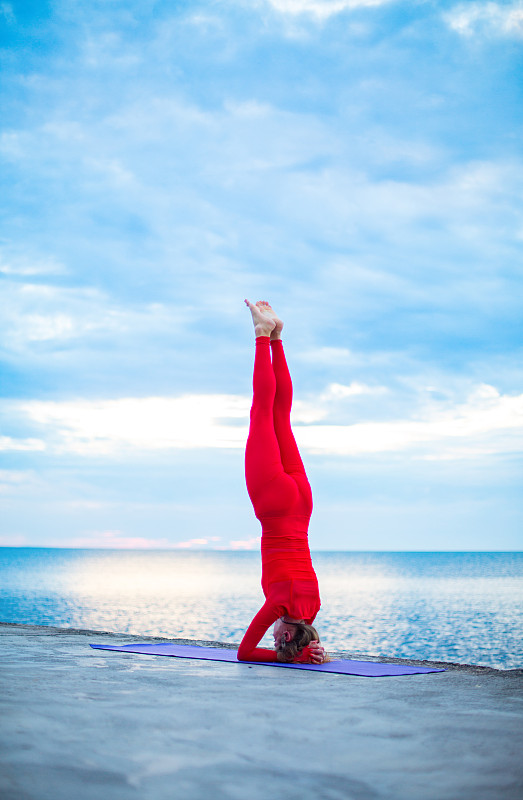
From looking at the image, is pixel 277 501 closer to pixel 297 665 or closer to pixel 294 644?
pixel 294 644

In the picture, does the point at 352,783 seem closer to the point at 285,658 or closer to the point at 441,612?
the point at 285,658

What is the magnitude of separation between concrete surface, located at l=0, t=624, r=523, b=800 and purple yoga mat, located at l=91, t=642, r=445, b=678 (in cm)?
55

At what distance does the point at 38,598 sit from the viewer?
42531 mm

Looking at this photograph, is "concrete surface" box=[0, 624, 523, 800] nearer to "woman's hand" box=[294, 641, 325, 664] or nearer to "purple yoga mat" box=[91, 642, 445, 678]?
"purple yoga mat" box=[91, 642, 445, 678]

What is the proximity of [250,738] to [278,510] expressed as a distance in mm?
3048

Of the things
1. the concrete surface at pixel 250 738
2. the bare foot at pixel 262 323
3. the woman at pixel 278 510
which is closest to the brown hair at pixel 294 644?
the woman at pixel 278 510

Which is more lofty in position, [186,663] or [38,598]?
[186,663]

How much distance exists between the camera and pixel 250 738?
2410mm

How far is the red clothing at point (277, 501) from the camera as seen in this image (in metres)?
4.92

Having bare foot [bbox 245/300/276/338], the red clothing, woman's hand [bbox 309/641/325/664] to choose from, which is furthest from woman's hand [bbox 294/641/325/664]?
bare foot [bbox 245/300/276/338]

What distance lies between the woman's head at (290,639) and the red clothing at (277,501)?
0.30 ft

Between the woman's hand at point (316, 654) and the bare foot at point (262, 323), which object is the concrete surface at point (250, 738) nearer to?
the woman's hand at point (316, 654)

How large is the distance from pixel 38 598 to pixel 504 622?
1165 inches

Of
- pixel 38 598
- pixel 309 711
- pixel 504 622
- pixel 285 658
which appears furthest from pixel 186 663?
pixel 38 598
